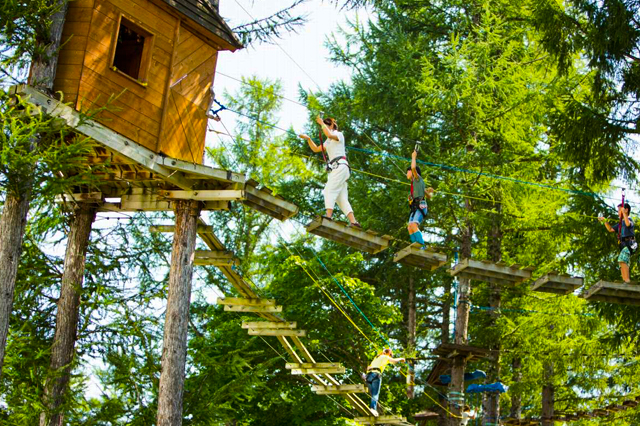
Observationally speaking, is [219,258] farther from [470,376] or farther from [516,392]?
[516,392]

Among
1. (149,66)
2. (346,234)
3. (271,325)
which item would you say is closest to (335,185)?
(346,234)

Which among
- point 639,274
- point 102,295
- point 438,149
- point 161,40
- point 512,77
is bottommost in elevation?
point 102,295

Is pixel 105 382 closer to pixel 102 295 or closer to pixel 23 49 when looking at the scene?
pixel 102 295

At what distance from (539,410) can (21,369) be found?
21.4m

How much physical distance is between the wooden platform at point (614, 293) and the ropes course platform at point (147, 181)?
533 centimetres

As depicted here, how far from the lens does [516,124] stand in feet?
72.5

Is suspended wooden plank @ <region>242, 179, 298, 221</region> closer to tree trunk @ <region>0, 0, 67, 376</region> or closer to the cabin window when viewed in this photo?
the cabin window

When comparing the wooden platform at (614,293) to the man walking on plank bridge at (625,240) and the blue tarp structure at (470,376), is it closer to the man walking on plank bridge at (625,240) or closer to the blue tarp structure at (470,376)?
the man walking on plank bridge at (625,240)

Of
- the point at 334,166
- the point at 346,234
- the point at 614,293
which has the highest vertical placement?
the point at 334,166

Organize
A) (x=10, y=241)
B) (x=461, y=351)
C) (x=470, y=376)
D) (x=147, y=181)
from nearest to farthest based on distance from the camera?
(x=10, y=241)
(x=147, y=181)
(x=461, y=351)
(x=470, y=376)

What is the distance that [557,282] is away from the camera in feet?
50.6

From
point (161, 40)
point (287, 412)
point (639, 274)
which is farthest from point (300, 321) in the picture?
point (161, 40)

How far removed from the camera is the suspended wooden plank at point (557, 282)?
1532 centimetres

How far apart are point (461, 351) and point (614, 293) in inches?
192
